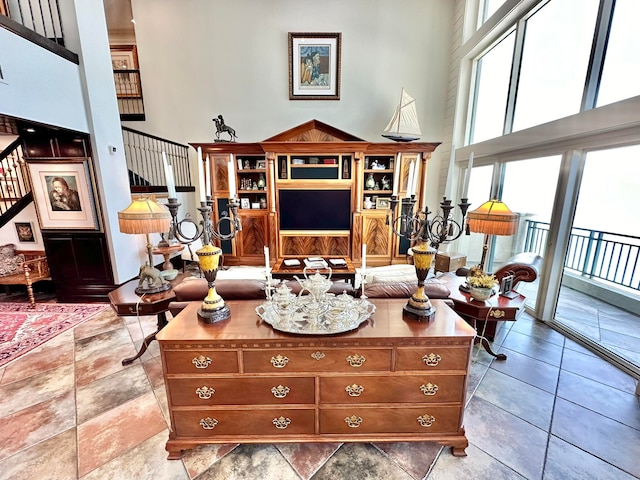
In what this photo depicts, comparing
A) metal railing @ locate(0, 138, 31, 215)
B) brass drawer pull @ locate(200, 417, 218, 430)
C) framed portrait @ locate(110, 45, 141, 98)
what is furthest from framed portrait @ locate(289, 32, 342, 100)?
brass drawer pull @ locate(200, 417, 218, 430)

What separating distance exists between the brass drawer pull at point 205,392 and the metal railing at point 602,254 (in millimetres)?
3686

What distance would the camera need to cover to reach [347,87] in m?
5.16

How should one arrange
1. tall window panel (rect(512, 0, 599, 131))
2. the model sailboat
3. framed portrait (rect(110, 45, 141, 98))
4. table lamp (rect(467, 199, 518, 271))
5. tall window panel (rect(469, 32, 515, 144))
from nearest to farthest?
1. table lamp (rect(467, 199, 518, 271))
2. tall window panel (rect(512, 0, 599, 131))
3. tall window panel (rect(469, 32, 515, 144))
4. the model sailboat
5. framed portrait (rect(110, 45, 141, 98))

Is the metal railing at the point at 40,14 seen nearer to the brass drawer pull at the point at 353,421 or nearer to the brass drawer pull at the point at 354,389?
the brass drawer pull at the point at 354,389

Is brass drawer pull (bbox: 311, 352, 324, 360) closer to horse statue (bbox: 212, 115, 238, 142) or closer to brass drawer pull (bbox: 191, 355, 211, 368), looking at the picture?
brass drawer pull (bbox: 191, 355, 211, 368)

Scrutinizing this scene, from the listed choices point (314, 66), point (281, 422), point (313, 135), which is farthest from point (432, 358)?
point (314, 66)

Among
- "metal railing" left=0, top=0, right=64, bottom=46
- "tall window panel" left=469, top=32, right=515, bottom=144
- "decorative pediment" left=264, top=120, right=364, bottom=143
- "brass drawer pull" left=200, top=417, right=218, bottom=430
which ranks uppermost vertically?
"metal railing" left=0, top=0, right=64, bottom=46

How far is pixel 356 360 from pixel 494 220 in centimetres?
187

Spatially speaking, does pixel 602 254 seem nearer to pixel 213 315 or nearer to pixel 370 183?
pixel 370 183

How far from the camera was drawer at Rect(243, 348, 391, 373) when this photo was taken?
4.50 feet

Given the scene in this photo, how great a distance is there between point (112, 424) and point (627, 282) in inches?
214

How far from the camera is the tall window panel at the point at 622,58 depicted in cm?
211

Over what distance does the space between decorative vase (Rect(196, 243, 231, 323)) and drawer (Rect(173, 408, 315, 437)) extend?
518mm

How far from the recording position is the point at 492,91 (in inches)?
159
